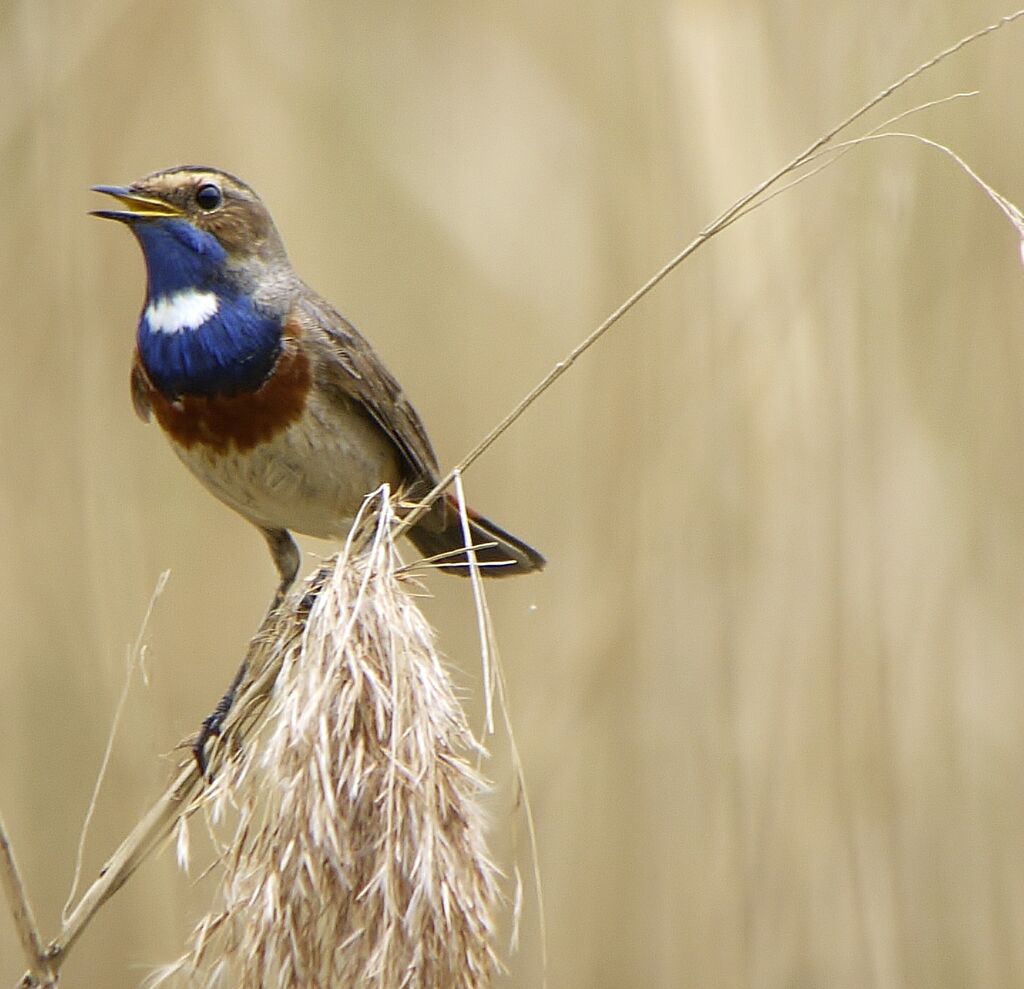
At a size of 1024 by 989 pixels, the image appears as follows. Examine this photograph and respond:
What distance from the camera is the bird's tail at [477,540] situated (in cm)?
272

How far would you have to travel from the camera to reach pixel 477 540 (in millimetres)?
2818

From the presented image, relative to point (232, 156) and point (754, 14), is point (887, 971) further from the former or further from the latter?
point (232, 156)

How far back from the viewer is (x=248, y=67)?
3422mm

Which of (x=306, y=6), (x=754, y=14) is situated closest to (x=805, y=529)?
(x=754, y=14)

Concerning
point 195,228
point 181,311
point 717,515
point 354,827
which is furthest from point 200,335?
point 354,827

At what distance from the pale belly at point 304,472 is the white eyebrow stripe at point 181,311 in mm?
212

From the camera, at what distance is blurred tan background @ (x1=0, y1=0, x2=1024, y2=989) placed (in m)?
2.85

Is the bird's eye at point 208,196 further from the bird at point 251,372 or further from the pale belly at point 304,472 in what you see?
the pale belly at point 304,472

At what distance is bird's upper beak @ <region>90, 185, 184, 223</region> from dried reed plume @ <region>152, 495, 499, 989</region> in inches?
36.7

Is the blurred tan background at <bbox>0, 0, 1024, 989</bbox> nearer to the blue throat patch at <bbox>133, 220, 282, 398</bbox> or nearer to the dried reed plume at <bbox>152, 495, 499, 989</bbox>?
the blue throat patch at <bbox>133, 220, 282, 398</bbox>

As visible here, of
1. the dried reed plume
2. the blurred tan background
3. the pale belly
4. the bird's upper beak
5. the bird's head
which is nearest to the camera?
the dried reed plume

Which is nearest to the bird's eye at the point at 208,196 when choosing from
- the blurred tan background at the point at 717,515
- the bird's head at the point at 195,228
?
the bird's head at the point at 195,228

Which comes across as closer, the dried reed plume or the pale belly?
the dried reed plume

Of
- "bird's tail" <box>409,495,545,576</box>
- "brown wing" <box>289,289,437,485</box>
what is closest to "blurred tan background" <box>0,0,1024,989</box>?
"bird's tail" <box>409,495,545,576</box>
